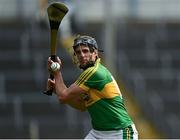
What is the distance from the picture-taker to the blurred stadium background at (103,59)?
14031mm

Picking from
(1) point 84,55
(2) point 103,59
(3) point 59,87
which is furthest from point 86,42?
(2) point 103,59

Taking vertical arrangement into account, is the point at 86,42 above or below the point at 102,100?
above

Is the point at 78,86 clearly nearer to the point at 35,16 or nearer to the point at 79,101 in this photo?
the point at 79,101

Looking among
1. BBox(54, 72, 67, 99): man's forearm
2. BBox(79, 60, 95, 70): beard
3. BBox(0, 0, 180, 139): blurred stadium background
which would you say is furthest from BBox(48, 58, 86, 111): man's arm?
BBox(0, 0, 180, 139): blurred stadium background

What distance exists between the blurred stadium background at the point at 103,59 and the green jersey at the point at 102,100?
5065 mm

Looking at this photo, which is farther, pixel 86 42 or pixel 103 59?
pixel 103 59

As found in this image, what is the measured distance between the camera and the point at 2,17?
18.1 m

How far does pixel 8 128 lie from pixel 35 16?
402cm

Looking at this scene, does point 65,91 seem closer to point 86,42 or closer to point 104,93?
point 104,93

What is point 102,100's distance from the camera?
8.09 meters

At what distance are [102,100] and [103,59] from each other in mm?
7568

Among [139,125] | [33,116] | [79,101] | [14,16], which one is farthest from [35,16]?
[79,101]

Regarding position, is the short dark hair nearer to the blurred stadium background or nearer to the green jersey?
the green jersey

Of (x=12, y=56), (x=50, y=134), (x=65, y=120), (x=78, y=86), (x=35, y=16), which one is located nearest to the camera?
(x=78, y=86)
